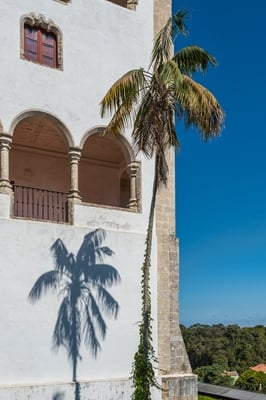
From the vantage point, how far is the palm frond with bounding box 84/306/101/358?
12.6 metres

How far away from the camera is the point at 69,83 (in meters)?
Answer: 13.3

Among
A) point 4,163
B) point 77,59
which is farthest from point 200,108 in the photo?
point 4,163

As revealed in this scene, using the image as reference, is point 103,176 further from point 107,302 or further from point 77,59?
point 107,302

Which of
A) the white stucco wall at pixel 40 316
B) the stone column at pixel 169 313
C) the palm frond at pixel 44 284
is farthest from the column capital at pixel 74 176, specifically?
the stone column at pixel 169 313

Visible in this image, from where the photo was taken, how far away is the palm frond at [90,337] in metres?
12.6

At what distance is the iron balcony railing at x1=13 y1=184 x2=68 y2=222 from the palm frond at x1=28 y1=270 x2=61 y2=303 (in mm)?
2323

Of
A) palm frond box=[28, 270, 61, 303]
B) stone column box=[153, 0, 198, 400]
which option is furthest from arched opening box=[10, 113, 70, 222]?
stone column box=[153, 0, 198, 400]

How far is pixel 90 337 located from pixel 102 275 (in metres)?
1.31

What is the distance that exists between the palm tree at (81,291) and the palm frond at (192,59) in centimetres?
402

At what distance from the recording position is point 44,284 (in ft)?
39.8

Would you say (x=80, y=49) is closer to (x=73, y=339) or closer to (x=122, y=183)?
(x=122, y=183)

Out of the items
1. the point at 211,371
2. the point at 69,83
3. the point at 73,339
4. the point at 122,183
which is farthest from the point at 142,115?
the point at 211,371

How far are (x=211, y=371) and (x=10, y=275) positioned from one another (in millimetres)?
36353

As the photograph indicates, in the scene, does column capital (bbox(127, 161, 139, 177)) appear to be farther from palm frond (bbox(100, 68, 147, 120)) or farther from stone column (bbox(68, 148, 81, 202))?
palm frond (bbox(100, 68, 147, 120))
